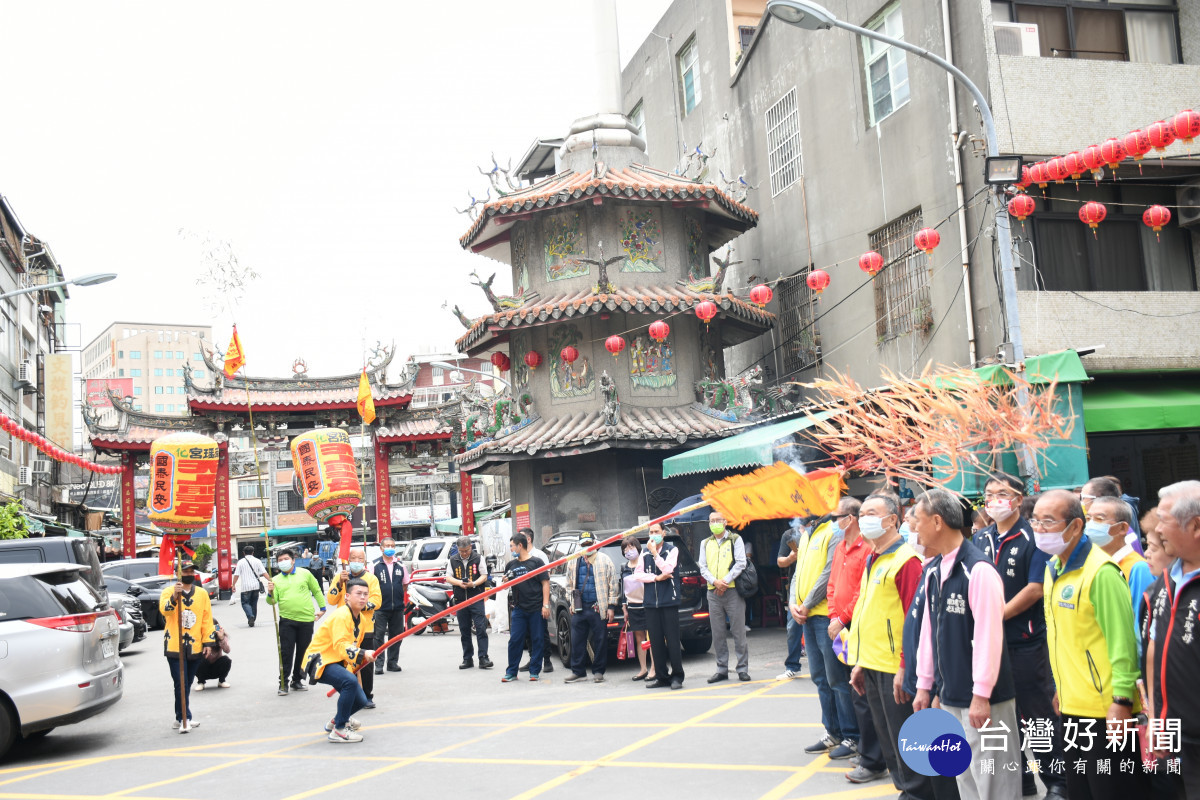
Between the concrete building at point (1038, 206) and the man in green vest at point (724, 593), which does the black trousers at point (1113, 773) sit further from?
the concrete building at point (1038, 206)

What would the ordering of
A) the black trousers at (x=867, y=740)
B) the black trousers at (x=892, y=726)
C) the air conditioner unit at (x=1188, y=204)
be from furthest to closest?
the air conditioner unit at (x=1188, y=204)
the black trousers at (x=867, y=740)
the black trousers at (x=892, y=726)

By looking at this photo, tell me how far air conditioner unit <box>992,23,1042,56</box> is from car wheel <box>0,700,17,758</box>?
15122 millimetres

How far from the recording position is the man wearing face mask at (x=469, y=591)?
49.4 ft

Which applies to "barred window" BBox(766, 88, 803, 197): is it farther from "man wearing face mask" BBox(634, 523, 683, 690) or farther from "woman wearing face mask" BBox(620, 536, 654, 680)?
"man wearing face mask" BBox(634, 523, 683, 690)

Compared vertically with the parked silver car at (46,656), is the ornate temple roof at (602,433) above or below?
above

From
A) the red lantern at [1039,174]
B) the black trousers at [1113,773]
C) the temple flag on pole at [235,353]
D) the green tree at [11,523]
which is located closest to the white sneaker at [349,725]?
the temple flag on pole at [235,353]

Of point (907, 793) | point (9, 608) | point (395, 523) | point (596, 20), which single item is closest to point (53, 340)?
point (395, 523)

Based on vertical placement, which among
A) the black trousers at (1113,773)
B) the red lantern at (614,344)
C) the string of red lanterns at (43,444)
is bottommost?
the black trousers at (1113,773)

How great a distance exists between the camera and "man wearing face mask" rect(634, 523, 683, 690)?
12156mm

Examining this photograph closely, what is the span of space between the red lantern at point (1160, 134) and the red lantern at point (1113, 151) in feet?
0.97

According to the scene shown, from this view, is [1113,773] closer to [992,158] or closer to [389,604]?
[992,158]

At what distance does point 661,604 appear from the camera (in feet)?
40.0

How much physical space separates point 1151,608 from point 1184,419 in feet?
35.2

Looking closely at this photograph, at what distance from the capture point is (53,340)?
50.6 meters
